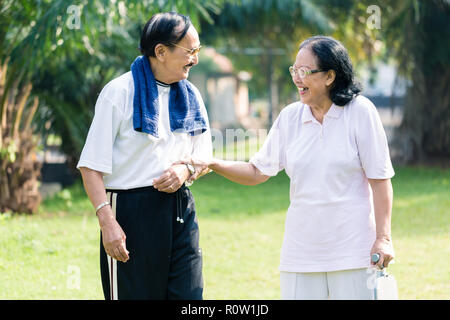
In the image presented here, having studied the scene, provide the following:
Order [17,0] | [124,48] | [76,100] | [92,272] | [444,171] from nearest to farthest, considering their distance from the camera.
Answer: [92,272]
[17,0]
[124,48]
[76,100]
[444,171]

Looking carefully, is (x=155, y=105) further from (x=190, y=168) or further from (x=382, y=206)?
(x=382, y=206)

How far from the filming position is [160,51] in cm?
337

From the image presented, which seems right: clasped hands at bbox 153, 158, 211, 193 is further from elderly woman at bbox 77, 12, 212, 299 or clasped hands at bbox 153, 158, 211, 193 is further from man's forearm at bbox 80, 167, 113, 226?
man's forearm at bbox 80, 167, 113, 226

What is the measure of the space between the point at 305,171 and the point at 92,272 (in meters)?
3.82

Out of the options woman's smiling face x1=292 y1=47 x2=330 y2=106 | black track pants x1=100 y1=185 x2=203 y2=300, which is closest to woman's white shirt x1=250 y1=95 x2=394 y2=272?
woman's smiling face x1=292 y1=47 x2=330 y2=106

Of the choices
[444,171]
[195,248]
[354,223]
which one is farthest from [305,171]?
[444,171]

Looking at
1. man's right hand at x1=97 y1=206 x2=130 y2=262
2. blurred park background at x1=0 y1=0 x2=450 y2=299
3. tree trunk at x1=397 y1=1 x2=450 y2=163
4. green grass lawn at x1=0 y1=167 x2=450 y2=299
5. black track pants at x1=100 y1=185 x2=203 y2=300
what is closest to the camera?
man's right hand at x1=97 y1=206 x2=130 y2=262

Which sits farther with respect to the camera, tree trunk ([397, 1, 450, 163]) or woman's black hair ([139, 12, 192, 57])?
tree trunk ([397, 1, 450, 163])

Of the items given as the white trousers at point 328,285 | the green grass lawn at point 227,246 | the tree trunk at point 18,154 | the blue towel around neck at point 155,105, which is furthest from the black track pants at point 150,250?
the tree trunk at point 18,154

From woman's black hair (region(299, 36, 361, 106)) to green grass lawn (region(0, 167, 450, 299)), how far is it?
9.49ft

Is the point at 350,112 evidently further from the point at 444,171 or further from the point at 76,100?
the point at 444,171

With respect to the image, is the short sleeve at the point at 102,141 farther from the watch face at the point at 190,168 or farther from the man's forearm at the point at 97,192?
the watch face at the point at 190,168

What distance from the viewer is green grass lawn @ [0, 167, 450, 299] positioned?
5945mm

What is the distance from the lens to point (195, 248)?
342 centimetres
